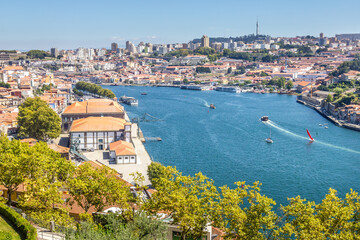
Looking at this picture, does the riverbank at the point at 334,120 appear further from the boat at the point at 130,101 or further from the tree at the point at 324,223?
the tree at the point at 324,223

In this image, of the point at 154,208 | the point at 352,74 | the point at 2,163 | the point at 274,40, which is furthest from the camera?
the point at 274,40

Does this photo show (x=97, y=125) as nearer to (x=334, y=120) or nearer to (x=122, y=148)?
(x=122, y=148)

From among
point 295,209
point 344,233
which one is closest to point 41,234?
point 295,209

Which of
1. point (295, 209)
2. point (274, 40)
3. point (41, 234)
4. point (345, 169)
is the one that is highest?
point (274, 40)

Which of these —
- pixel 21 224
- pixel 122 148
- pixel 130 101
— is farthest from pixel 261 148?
pixel 130 101

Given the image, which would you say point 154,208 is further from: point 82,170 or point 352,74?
point 352,74

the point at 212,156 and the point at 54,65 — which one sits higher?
the point at 54,65

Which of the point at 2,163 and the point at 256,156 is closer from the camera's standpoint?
the point at 2,163

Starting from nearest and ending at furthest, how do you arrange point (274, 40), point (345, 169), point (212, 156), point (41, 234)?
point (41, 234)
point (345, 169)
point (212, 156)
point (274, 40)
